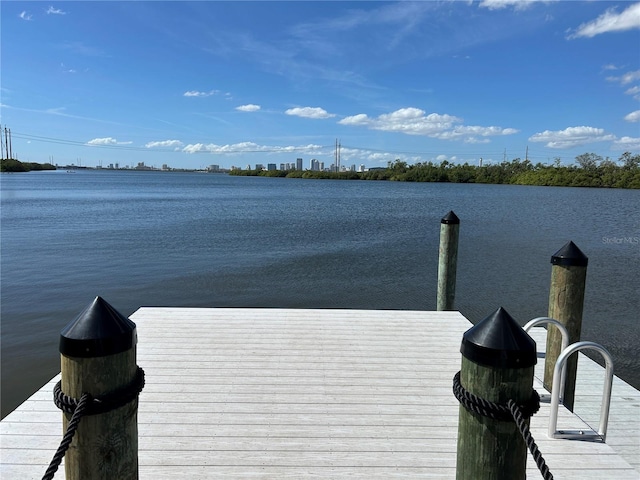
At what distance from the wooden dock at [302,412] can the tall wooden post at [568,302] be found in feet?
1.65

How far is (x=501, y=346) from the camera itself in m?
1.53

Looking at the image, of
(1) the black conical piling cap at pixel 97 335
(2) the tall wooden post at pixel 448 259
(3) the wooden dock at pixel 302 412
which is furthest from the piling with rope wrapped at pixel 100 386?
(2) the tall wooden post at pixel 448 259

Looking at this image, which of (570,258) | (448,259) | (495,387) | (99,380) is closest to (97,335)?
(99,380)

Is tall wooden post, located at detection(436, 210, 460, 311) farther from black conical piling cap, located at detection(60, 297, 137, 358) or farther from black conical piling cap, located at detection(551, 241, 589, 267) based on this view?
black conical piling cap, located at detection(60, 297, 137, 358)

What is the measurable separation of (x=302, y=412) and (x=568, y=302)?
2.29 metres

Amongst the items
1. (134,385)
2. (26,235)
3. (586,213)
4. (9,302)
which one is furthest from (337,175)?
(134,385)

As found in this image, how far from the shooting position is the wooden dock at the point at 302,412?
2.68 metres

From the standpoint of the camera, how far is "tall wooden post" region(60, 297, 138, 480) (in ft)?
5.02

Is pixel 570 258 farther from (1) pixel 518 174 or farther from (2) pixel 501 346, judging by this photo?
(1) pixel 518 174

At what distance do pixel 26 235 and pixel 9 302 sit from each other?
1017cm

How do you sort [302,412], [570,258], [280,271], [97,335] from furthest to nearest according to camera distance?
1. [280,271]
2. [570,258]
3. [302,412]
4. [97,335]

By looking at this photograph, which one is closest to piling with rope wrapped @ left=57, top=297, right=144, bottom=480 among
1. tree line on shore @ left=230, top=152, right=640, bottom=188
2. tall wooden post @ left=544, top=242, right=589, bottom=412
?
tall wooden post @ left=544, top=242, right=589, bottom=412

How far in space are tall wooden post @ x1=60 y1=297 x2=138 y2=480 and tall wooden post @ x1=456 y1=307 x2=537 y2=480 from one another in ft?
3.74

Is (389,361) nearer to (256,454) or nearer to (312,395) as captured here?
(312,395)
